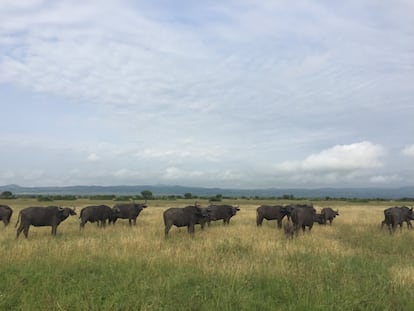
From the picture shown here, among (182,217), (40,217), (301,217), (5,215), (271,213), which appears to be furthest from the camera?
(271,213)

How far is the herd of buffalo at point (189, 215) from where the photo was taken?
20406 millimetres

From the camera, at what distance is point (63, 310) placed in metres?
8.06

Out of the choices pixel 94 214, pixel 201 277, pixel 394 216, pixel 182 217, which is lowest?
pixel 201 277

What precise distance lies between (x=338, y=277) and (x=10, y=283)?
8.33 meters

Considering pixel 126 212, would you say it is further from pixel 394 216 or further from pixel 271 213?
pixel 394 216

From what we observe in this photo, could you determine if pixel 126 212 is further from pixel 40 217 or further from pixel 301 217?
pixel 301 217

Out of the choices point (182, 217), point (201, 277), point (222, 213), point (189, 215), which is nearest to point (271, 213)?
point (222, 213)

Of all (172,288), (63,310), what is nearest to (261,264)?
(172,288)

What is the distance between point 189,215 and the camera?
68.8ft

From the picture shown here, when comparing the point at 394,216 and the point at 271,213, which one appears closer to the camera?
the point at 394,216

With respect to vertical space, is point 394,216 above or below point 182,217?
above

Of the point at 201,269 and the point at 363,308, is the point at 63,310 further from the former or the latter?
the point at 363,308

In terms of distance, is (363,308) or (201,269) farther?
(201,269)

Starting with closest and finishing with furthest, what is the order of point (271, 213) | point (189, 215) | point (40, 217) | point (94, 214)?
point (40, 217), point (189, 215), point (94, 214), point (271, 213)
